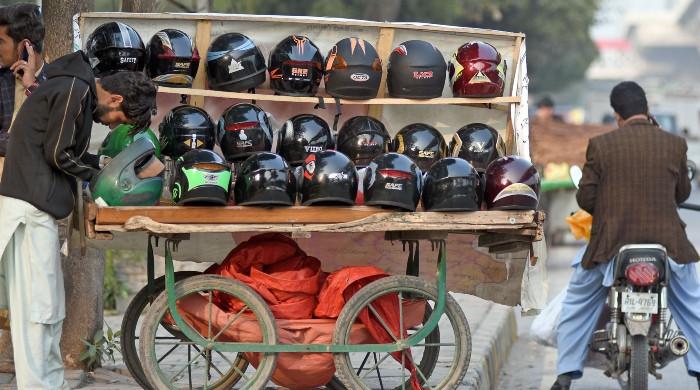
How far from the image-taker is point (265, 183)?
6105mm

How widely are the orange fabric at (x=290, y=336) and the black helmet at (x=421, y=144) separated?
1091mm

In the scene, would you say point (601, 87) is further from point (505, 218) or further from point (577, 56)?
point (505, 218)

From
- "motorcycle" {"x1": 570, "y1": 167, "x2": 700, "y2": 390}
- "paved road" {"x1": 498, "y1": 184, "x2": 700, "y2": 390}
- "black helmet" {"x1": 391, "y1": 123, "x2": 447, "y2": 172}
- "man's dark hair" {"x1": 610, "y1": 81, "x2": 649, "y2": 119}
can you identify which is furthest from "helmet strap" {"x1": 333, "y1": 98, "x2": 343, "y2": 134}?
"paved road" {"x1": 498, "y1": 184, "x2": 700, "y2": 390}

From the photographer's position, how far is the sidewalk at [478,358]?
23.7ft

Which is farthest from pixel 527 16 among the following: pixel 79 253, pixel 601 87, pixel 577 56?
pixel 601 87

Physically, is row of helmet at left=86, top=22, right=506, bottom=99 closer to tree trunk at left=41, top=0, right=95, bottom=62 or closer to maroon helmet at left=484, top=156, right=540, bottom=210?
tree trunk at left=41, top=0, right=95, bottom=62

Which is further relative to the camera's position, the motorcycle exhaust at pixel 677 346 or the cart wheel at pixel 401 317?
the motorcycle exhaust at pixel 677 346

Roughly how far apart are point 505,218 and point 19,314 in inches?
95.0

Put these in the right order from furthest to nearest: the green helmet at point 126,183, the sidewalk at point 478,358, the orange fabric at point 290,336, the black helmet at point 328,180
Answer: the sidewalk at point 478,358, the orange fabric at point 290,336, the black helmet at point 328,180, the green helmet at point 126,183

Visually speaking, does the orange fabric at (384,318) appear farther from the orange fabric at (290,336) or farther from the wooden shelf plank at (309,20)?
the wooden shelf plank at (309,20)

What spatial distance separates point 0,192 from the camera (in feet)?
19.7

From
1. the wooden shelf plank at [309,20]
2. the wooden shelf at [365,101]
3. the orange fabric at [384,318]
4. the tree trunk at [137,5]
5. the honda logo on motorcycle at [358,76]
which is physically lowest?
the orange fabric at [384,318]

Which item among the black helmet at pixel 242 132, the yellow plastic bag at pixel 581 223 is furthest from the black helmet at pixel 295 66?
the yellow plastic bag at pixel 581 223

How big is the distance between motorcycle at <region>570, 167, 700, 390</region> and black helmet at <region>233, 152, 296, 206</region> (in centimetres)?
194
